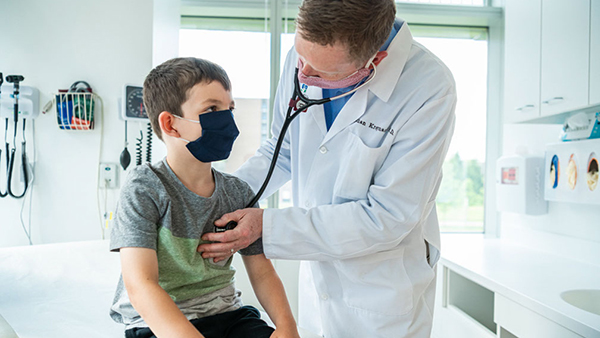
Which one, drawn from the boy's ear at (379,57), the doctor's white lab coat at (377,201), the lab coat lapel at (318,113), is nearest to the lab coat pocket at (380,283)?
the doctor's white lab coat at (377,201)

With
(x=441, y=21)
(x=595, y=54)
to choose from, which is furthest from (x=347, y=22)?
(x=441, y=21)

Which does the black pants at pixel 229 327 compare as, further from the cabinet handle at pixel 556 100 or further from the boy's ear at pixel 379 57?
the cabinet handle at pixel 556 100

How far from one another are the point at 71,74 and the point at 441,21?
236 cm

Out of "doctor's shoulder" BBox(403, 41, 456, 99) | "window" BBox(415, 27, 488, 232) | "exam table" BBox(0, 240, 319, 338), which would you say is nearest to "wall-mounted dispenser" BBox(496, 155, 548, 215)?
"window" BBox(415, 27, 488, 232)

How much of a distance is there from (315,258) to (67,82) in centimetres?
189

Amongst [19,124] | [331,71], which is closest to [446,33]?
[331,71]

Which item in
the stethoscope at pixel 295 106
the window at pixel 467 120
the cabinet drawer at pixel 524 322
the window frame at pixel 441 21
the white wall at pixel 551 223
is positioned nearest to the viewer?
the stethoscope at pixel 295 106

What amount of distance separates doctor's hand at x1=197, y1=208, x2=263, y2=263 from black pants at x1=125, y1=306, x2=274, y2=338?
15 cm

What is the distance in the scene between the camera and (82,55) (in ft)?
7.52

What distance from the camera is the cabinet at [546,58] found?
5.63ft

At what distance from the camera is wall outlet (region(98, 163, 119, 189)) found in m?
2.30

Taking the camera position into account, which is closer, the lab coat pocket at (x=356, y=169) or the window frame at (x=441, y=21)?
the lab coat pocket at (x=356, y=169)

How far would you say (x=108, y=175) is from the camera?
2.31 m

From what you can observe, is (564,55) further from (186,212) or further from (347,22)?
(186,212)
